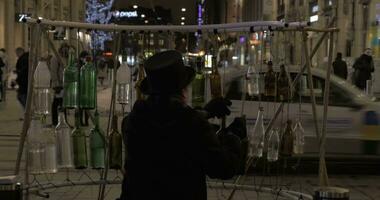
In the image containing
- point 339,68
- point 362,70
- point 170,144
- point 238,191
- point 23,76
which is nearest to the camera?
point 170,144

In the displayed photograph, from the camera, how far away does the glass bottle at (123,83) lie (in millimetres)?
6473

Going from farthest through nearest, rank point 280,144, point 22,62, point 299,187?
point 22,62 < point 299,187 < point 280,144

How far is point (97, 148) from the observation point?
6.38m

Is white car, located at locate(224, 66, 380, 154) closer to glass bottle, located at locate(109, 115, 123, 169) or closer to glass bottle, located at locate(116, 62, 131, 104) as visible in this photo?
glass bottle, located at locate(116, 62, 131, 104)

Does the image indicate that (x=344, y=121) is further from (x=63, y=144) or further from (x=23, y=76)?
(x=23, y=76)

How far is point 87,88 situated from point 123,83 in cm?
37

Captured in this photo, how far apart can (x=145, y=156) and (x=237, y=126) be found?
1.63 meters

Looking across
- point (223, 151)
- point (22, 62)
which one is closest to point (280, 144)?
point (223, 151)

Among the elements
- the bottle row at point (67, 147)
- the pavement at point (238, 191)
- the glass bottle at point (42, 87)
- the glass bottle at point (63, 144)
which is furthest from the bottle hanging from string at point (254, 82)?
the glass bottle at point (42, 87)

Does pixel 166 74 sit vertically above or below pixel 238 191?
above

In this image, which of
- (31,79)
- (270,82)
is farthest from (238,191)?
(31,79)

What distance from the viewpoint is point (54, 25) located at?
6344 mm

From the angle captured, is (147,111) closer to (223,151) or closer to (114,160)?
(223,151)

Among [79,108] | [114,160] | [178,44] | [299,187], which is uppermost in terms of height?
[178,44]
